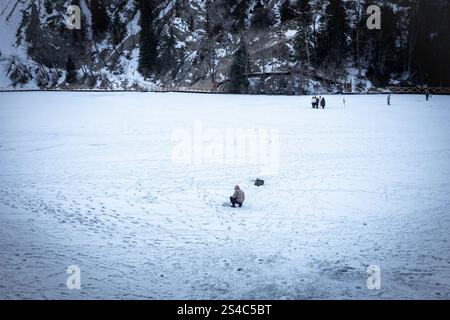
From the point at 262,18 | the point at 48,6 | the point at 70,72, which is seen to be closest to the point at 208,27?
the point at 262,18

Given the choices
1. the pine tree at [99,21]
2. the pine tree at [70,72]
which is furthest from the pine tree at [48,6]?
the pine tree at [70,72]

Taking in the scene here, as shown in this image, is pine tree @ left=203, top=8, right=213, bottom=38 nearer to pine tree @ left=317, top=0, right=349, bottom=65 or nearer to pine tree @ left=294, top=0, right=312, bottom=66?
pine tree @ left=294, top=0, right=312, bottom=66

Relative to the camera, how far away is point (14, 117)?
100.0ft

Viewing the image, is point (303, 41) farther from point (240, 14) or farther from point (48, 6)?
point (48, 6)

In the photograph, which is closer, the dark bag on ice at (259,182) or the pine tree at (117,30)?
the dark bag on ice at (259,182)

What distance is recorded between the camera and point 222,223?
10102 millimetres

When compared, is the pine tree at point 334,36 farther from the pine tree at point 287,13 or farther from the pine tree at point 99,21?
the pine tree at point 99,21

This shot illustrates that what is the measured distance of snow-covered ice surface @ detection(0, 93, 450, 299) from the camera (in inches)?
285

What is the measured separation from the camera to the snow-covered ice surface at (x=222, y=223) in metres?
7.24

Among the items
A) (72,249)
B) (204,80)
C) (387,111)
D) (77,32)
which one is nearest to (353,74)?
(204,80)

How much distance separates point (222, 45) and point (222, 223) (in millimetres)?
82201

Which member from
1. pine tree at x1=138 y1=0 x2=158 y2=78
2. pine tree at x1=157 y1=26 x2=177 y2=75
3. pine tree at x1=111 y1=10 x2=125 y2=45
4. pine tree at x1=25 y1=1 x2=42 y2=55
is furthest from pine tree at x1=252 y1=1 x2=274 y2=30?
pine tree at x1=25 y1=1 x2=42 y2=55

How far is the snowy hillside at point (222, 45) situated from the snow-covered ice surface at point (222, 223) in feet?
175

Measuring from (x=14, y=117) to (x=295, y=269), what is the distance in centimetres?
2975
